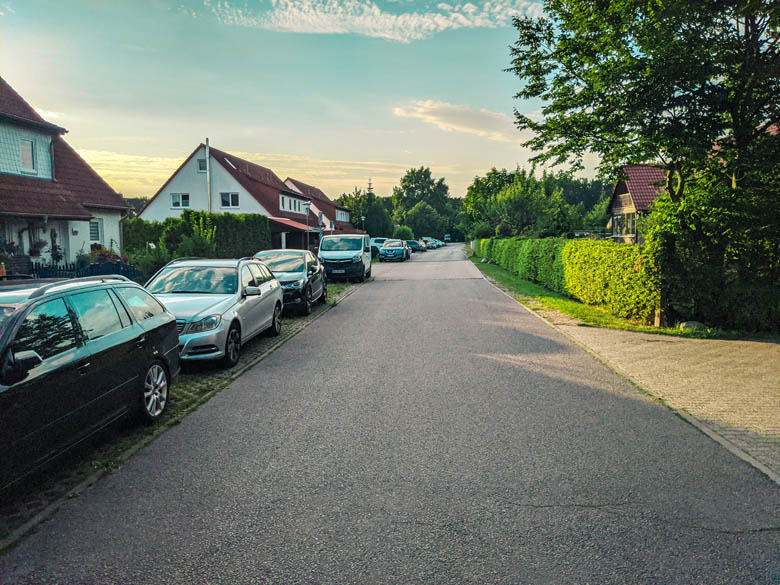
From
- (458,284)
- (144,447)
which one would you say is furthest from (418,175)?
(144,447)

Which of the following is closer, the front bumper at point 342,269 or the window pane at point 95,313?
the window pane at point 95,313

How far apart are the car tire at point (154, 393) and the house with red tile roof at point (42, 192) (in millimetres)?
14051

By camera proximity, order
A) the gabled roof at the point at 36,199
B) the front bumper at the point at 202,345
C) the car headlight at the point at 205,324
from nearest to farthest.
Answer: the front bumper at the point at 202,345 → the car headlight at the point at 205,324 → the gabled roof at the point at 36,199

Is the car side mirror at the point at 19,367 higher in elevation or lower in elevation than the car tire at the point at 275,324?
higher

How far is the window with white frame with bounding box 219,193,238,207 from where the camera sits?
45594mm

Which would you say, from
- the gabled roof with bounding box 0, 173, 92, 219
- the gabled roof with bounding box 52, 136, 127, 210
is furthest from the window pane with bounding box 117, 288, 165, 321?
the gabled roof with bounding box 52, 136, 127, 210

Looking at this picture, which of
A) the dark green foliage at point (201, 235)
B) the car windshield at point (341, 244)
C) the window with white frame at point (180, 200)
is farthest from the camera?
the window with white frame at point (180, 200)

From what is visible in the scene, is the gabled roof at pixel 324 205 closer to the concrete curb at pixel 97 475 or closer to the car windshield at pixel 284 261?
the car windshield at pixel 284 261

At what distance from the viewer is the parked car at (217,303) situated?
26.2 ft

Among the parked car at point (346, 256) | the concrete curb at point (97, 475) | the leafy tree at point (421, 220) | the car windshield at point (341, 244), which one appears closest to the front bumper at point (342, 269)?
the parked car at point (346, 256)

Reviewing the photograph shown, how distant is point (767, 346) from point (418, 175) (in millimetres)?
139486

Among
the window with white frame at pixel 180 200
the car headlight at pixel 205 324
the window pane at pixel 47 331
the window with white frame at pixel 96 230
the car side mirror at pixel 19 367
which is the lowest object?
the car headlight at pixel 205 324

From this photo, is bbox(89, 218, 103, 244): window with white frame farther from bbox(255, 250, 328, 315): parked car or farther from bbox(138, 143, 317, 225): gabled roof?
bbox(138, 143, 317, 225): gabled roof

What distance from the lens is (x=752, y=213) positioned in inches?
417
